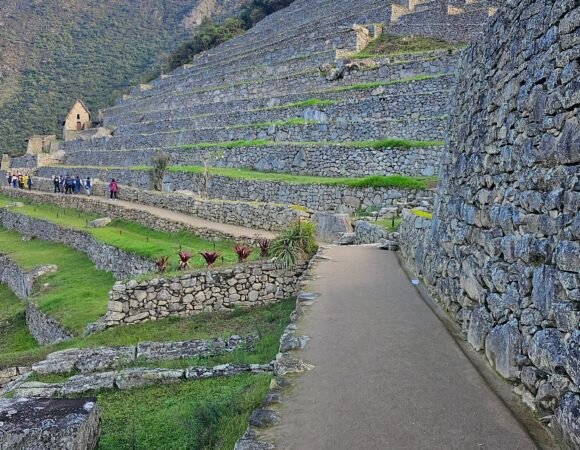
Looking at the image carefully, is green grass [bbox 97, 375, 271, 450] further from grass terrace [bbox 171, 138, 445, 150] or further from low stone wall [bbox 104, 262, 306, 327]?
grass terrace [bbox 171, 138, 445, 150]

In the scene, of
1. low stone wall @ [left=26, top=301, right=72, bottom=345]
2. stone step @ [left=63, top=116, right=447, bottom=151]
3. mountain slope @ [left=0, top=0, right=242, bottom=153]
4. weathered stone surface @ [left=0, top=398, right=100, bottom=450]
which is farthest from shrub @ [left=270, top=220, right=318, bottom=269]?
mountain slope @ [left=0, top=0, right=242, bottom=153]

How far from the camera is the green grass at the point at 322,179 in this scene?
16578 mm

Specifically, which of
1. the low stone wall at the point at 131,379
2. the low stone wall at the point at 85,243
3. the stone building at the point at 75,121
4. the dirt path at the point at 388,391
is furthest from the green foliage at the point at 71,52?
the dirt path at the point at 388,391

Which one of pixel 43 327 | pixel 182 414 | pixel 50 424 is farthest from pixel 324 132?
pixel 50 424

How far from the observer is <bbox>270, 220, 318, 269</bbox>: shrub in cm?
1120

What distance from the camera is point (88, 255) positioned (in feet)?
68.4

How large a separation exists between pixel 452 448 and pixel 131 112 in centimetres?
4573

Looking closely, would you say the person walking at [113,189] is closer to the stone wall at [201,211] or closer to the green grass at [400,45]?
the stone wall at [201,211]

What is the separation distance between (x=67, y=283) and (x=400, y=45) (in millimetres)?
22082

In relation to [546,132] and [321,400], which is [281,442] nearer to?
[321,400]

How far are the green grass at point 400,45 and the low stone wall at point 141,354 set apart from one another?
76.8 ft

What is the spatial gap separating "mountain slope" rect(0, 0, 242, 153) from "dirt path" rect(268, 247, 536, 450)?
65181 mm

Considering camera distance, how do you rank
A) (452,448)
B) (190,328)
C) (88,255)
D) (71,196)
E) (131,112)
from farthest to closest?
(131,112) → (71,196) → (88,255) → (190,328) → (452,448)

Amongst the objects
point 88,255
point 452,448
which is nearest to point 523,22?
point 452,448
